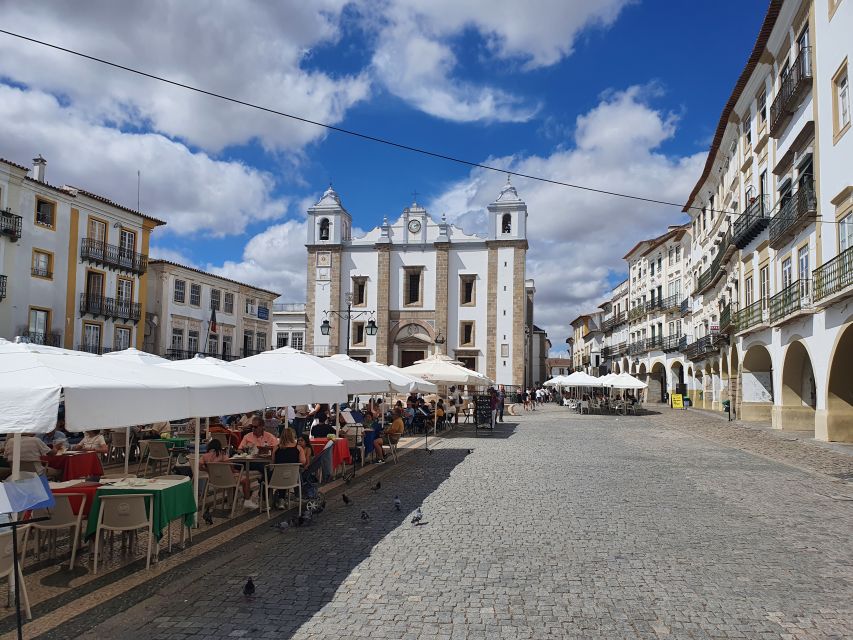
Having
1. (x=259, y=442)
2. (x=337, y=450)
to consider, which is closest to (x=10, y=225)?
(x=259, y=442)

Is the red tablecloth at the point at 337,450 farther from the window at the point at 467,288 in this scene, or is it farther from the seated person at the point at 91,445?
the window at the point at 467,288

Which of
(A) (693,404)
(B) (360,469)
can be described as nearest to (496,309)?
(A) (693,404)

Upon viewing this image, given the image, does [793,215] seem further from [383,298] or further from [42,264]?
[383,298]

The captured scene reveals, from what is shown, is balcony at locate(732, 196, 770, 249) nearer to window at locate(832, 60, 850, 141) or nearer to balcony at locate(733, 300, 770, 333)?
balcony at locate(733, 300, 770, 333)

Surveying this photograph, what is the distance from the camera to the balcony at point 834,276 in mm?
15711

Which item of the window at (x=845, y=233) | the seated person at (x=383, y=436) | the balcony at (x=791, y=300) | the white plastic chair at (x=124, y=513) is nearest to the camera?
the white plastic chair at (x=124, y=513)

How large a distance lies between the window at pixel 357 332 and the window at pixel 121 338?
19.8 metres

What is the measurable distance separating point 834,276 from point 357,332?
129ft

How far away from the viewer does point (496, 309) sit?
50.3 metres

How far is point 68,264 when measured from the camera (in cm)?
3117

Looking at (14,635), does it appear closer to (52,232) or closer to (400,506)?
(400,506)

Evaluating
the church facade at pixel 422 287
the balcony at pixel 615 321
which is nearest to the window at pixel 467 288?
the church facade at pixel 422 287

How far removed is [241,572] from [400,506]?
Answer: 315cm

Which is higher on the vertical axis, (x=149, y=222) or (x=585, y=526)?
(x=149, y=222)
